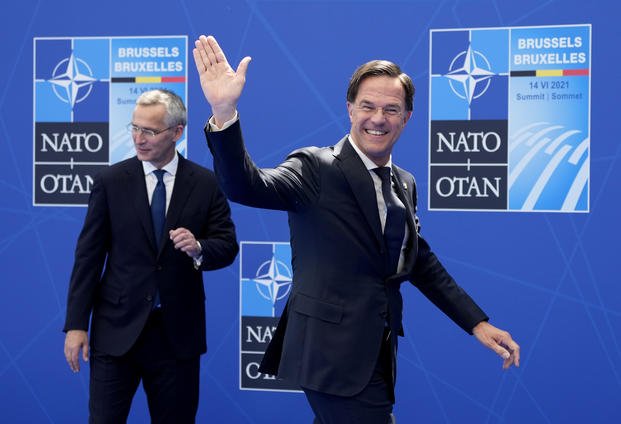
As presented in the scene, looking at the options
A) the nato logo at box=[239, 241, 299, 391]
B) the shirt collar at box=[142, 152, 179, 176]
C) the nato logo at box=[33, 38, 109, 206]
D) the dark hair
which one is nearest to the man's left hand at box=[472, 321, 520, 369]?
the dark hair

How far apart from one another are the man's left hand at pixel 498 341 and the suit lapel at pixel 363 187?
54cm

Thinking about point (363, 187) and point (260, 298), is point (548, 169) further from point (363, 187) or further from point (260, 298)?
point (363, 187)

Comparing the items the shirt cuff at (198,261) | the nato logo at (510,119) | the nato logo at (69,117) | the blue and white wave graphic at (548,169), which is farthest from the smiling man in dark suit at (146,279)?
the blue and white wave graphic at (548,169)

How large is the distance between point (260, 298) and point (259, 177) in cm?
236

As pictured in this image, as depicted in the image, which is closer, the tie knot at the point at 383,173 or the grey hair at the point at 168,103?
the tie knot at the point at 383,173

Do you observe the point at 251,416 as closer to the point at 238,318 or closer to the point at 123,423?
the point at 238,318

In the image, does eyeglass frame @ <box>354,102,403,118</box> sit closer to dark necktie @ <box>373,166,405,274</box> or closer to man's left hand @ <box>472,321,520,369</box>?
dark necktie @ <box>373,166,405,274</box>

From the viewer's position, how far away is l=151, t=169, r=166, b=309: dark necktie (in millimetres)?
3684

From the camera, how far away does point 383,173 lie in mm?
2816

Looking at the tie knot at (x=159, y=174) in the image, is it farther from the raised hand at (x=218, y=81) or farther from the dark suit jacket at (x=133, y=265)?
the raised hand at (x=218, y=81)

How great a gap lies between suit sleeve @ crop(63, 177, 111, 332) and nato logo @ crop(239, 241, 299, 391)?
1189 mm

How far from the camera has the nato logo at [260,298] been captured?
472cm

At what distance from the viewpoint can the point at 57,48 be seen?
4.91m
